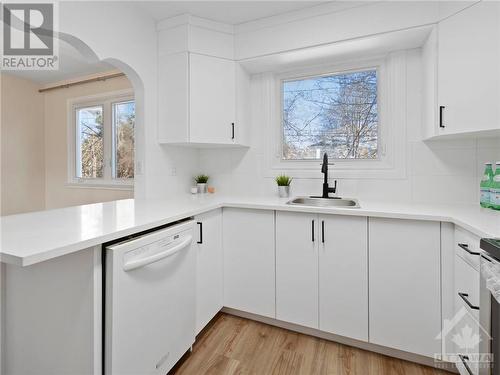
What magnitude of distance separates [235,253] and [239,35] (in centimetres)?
183

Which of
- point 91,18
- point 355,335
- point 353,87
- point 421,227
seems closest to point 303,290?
point 355,335

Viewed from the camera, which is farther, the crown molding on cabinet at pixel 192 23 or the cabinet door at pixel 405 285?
the crown molding on cabinet at pixel 192 23

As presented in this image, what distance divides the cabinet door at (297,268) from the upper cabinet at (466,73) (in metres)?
1.05

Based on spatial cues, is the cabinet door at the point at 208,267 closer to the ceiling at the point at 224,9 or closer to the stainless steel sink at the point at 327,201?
the stainless steel sink at the point at 327,201

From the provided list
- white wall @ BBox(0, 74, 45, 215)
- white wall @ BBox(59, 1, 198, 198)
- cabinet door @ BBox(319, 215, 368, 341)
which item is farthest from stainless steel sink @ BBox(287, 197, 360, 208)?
white wall @ BBox(0, 74, 45, 215)

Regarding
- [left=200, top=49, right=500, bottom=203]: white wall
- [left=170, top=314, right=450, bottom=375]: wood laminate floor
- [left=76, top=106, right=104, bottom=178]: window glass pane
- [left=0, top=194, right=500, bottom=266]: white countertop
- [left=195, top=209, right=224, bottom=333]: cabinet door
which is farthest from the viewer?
[left=76, top=106, right=104, bottom=178]: window glass pane

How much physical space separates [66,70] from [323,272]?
3.94m

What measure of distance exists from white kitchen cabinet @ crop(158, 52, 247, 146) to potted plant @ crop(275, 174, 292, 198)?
522 mm

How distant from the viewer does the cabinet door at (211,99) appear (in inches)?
85.0

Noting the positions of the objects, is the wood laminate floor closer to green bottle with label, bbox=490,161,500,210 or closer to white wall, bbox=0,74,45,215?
green bottle with label, bbox=490,161,500,210

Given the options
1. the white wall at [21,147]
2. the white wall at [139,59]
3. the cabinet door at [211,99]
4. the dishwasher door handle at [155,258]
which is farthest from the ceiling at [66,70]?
the dishwasher door handle at [155,258]

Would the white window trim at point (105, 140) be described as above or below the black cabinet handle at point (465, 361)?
above

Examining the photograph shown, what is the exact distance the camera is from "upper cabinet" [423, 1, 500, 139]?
140cm

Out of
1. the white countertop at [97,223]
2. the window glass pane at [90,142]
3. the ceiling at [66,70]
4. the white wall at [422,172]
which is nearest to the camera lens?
the white countertop at [97,223]
